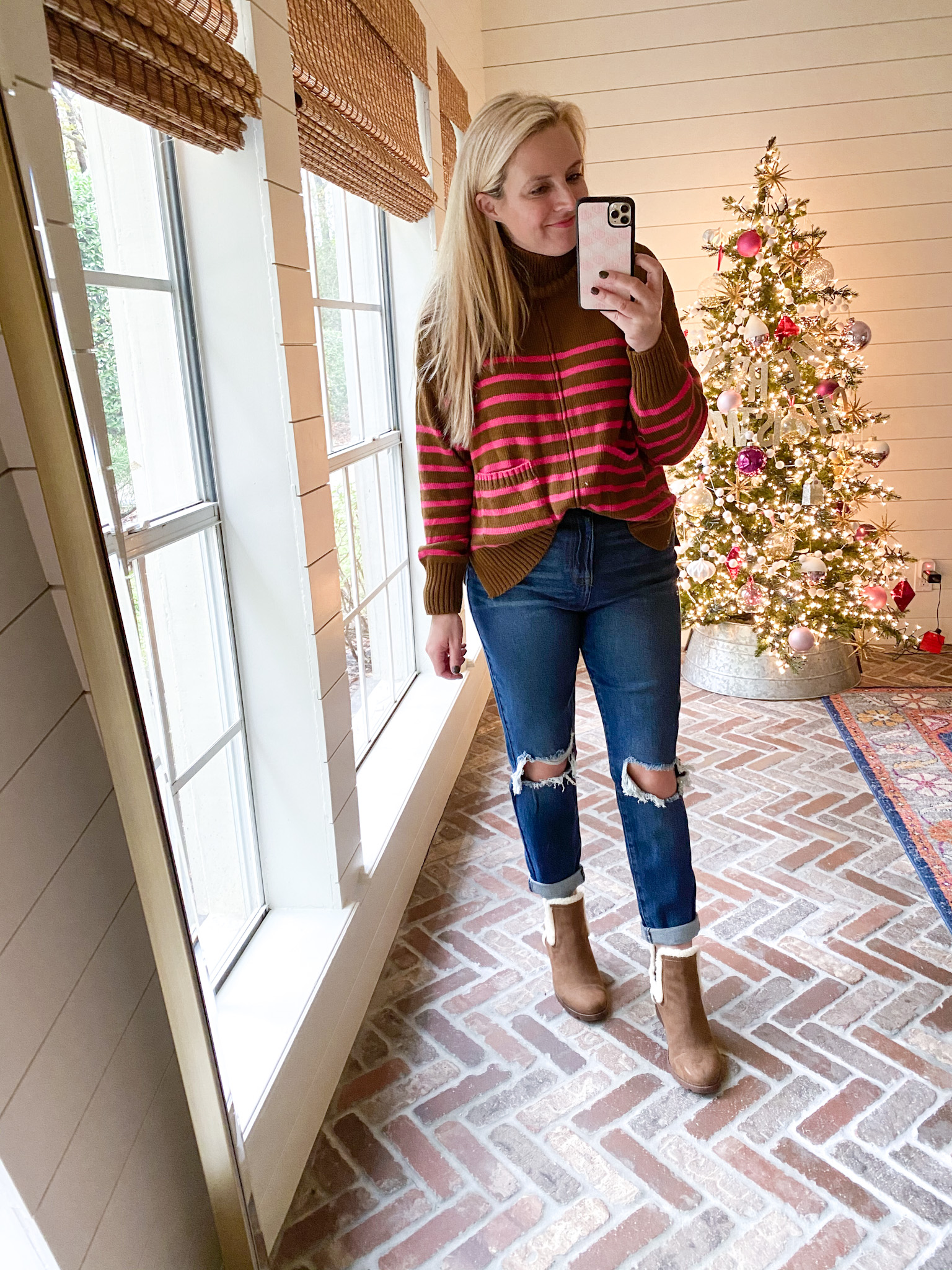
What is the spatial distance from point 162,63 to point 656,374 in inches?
30.1

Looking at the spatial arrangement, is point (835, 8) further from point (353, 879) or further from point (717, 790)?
point (353, 879)

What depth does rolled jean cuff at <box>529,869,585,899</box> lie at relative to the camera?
1.84m

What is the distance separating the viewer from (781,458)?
3.35m

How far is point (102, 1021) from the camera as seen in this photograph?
1056 millimetres

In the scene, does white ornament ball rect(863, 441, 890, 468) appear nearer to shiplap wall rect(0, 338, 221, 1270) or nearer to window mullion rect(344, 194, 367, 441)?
window mullion rect(344, 194, 367, 441)

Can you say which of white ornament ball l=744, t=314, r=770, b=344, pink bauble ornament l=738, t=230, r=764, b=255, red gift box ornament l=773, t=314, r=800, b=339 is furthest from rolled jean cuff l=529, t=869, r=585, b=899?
pink bauble ornament l=738, t=230, r=764, b=255

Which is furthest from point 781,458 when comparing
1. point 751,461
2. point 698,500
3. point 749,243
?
point 749,243

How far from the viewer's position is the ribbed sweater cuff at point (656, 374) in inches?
54.4

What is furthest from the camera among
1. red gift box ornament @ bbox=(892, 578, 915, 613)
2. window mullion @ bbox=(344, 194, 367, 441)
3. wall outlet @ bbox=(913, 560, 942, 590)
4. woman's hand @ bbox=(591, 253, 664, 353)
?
wall outlet @ bbox=(913, 560, 942, 590)

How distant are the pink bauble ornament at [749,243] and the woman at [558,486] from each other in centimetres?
194

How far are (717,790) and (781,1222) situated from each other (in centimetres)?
147

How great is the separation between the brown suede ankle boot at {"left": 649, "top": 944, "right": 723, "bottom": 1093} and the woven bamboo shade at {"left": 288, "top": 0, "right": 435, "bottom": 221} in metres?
1.68

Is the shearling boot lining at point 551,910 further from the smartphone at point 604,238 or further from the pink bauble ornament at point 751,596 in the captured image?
the pink bauble ornament at point 751,596

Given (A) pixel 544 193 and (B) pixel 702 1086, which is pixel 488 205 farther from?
(B) pixel 702 1086
